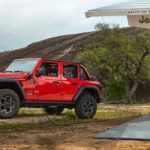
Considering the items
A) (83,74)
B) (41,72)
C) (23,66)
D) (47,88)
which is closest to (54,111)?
(83,74)

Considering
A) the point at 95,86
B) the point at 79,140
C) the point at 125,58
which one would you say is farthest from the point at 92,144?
the point at 125,58

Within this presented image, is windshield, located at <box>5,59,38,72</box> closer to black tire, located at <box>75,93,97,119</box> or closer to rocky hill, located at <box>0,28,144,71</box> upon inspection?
black tire, located at <box>75,93,97,119</box>

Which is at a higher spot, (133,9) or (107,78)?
(133,9)

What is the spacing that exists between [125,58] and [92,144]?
2489 centimetres

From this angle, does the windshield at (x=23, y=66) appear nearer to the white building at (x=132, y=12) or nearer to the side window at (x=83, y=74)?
the side window at (x=83, y=74)

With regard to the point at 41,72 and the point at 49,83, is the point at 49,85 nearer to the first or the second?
the point at 49,83

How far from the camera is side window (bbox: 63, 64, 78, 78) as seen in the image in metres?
16.0

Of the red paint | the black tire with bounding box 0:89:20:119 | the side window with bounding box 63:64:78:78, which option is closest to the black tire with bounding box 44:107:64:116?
the red paint

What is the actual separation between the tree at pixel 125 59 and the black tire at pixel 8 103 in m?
20.3

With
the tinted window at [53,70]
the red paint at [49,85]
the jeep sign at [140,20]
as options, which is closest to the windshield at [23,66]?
the red paint at [49,85]

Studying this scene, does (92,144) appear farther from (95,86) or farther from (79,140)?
(95,86)

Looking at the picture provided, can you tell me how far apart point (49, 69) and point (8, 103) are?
85.6 inches

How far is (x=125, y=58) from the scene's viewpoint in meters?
34.5

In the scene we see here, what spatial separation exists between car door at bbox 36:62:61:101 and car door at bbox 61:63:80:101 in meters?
0.24
